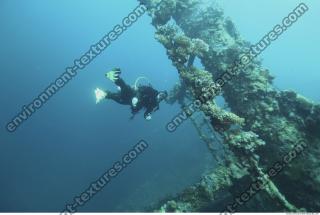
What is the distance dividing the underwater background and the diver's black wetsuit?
5.66 m

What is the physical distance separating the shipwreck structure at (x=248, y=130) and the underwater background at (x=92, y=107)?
127 inches

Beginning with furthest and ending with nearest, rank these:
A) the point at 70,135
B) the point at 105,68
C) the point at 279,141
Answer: the point at 105,68, the point at 70,135, the point at 279,141

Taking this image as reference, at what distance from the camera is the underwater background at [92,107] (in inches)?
1384

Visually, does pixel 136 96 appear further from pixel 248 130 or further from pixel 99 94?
pixel 248 130

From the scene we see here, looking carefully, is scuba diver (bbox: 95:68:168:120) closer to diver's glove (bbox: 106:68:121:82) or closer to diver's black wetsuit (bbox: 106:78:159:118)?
diver's black wetsuit (bbox: 106:78:159:118)

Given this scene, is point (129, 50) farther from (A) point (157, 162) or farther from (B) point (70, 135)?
(A) point (157, 162)

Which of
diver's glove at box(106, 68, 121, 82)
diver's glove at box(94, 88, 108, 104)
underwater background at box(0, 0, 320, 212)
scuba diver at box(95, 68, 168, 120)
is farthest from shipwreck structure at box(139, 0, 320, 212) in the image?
underwater background at box(0, 0, 320, 212)

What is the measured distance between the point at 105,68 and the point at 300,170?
4368 inches

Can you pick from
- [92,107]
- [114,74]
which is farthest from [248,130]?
[92,107]

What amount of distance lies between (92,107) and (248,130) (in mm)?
72341

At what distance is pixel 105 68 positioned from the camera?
386 feet

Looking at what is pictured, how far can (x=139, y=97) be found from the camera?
10.3 metres

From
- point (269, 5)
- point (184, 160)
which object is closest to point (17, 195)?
point (184, 160)

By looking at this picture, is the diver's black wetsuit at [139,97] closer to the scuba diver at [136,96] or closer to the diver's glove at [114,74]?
the scuba diver at [136,96]
